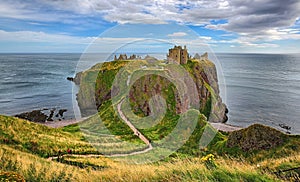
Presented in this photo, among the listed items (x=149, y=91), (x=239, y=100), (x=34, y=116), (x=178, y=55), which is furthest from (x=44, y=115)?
(x=239, y=100)

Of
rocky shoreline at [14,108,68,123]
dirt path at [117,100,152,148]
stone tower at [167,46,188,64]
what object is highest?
stone tower at [167,46,188,64]

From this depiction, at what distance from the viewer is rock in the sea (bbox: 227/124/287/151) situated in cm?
2911

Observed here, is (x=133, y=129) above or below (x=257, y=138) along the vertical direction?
below

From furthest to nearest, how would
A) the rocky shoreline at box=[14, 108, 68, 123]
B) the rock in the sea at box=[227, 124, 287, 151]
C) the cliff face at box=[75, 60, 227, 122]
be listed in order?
the rocky shoreline at box=[14, 108, 68, 123], the cliff face at box=[75, 60, 227, 122], the rock in the sea at box=[227, 124, 287, 151]

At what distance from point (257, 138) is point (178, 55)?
54.6 m

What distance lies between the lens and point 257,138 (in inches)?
1204

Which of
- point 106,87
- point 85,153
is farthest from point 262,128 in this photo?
point 106,87

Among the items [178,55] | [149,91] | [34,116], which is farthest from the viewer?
[178,55]

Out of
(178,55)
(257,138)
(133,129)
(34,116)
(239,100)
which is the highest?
(178,55)

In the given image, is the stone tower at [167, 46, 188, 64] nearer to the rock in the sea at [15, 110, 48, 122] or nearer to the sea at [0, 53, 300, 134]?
the sea at [0, 53, 300, 134]

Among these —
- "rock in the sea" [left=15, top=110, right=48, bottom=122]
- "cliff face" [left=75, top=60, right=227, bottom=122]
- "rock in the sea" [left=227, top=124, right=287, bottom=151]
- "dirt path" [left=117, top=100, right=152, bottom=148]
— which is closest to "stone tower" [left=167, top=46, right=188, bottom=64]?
"cliff face" [left=75, top=60, right=227, bottom=122]

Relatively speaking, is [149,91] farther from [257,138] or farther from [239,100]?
[239,100]

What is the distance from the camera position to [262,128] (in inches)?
1254

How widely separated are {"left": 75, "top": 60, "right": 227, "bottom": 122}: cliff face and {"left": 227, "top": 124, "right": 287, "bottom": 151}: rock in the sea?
3510 cm
